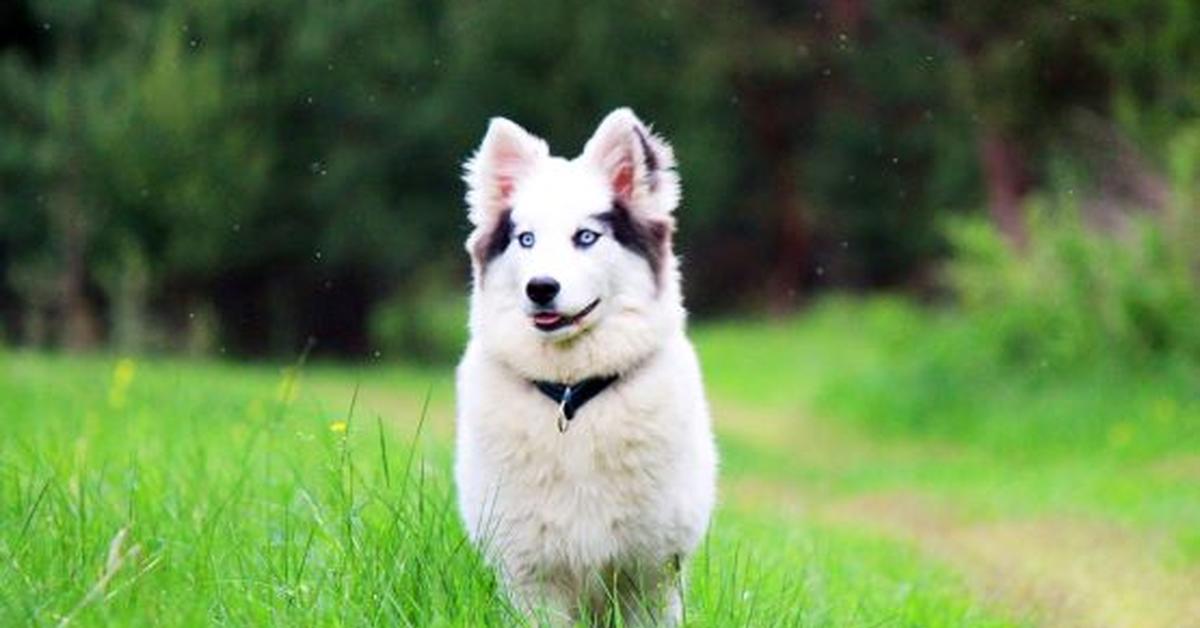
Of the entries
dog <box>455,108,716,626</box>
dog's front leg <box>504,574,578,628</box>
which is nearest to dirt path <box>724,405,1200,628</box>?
dog <box>455,108,716,626</box>

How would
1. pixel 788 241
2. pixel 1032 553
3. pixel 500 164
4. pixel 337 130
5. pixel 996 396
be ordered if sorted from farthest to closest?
1. pixel 788 241
2. pixel 337 130
3. pixel 996 396
4. pixel 1032 553
5. pixel 500 164

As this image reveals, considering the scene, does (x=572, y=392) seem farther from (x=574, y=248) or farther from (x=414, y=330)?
(x=414, y=330)

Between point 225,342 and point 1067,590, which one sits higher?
point 1067,590

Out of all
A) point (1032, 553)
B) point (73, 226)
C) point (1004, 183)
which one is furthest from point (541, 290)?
point (1004, 183)

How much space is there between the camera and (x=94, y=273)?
2567 cm

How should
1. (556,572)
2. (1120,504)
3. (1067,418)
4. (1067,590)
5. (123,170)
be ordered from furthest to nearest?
(123,170)
(1067,418)
(1120,504)
(1067,590)
(556,572)

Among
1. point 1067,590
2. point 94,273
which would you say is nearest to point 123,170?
point 94,273

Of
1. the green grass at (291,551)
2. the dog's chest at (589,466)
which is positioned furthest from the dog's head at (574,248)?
the green grass at (291,551)

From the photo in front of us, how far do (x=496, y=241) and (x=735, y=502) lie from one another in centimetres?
687

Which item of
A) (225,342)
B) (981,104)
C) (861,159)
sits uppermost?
(981,104)

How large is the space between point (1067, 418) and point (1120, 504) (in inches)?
124

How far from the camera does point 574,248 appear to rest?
18.0ft

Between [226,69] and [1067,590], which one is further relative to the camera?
[226,69]

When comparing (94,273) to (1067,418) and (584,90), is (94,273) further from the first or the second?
(1067,418)
